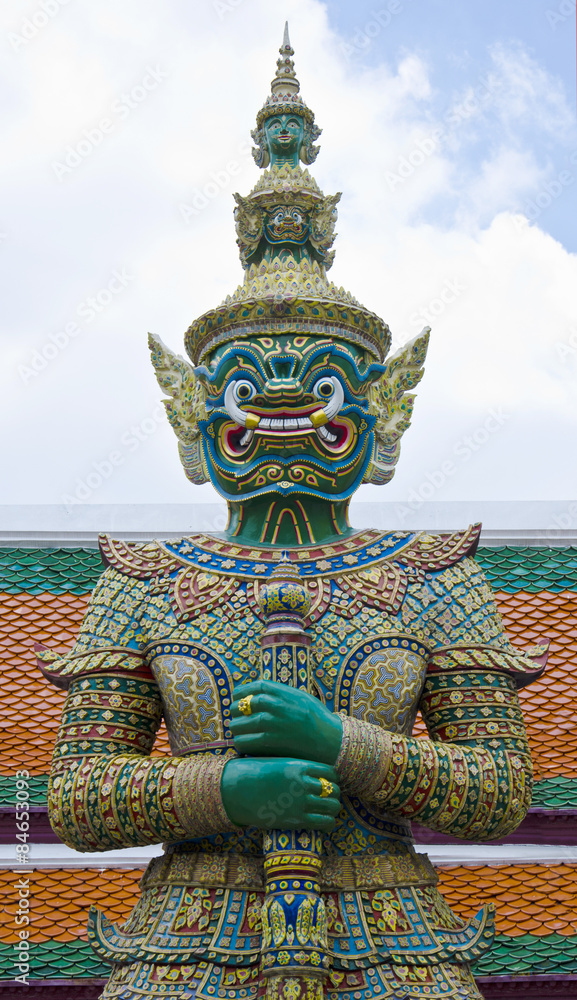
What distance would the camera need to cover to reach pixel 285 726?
14.4 ft

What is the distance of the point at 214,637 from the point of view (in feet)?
16.0

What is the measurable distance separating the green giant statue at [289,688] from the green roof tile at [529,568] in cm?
233

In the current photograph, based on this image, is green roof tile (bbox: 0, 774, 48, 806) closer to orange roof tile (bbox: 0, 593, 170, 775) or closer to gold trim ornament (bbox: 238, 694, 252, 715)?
orange roof tile (bbox: 0, 593, 170, 775)

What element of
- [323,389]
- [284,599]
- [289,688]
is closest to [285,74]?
[323,389]

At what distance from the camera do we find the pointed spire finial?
19.0ft

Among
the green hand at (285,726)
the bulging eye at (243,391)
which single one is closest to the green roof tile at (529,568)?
the bulging eye at (243,391)

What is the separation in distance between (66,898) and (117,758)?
200cm

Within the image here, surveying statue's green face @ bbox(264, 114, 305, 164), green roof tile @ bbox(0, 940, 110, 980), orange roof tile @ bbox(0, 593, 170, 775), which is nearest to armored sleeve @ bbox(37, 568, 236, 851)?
green roof tile @ bbox(0, 940, 110, 980)

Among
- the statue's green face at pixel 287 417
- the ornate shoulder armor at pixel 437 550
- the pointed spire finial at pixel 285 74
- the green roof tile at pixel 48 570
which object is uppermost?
the pointed spire finial at pixel 285 74

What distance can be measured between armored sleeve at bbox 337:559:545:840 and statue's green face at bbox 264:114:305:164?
1.93m

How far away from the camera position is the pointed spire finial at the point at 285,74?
578 cm

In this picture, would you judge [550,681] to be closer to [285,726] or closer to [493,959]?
[493,959]

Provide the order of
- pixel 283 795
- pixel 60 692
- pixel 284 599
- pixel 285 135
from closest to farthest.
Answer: pixel 283 795, pixel 284 599, pixel 285 135, pixel 60 692

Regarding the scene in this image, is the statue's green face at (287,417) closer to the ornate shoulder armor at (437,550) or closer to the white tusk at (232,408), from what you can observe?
the white tusk at (232,408)
